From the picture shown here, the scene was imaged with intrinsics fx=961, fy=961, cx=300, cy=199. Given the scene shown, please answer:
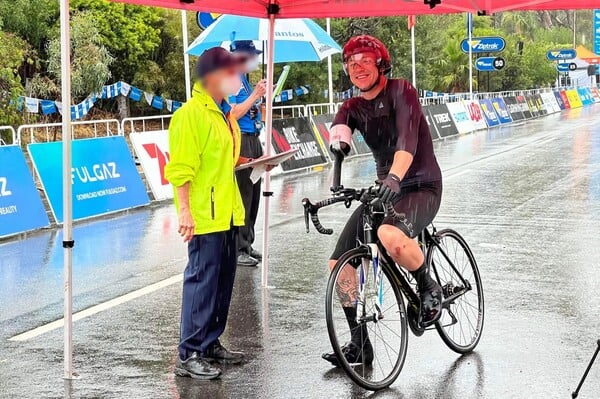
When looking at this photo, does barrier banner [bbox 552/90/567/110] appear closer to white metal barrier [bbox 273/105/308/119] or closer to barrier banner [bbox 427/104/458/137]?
white metal barrier [bbox 273/105/308/119]

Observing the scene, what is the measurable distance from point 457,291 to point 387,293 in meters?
0.62

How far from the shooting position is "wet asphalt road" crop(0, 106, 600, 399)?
18.6ft

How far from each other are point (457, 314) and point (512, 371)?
2.53 feet

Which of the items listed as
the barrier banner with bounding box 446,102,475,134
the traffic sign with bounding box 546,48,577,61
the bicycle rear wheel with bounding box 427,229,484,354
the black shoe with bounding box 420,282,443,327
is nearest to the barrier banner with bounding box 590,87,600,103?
the traffic sign with bounding box 546,48,577,61

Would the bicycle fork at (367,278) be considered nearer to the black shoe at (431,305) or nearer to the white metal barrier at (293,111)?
the black shoe at (431,305)

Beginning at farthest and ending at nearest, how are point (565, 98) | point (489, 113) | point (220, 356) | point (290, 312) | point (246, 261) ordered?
1. point (565, 98)
2. point (489, 113)
3. point (246, 261)
4. point (290, 312)
5. point (220, 356)

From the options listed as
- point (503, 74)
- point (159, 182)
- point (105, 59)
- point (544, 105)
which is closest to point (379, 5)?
point (159, 182)

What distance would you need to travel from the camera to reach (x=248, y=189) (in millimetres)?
9242

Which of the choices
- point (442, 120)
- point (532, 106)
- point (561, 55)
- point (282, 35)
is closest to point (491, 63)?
point (532, 106)

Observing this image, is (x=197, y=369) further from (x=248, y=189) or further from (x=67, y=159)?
(x=248, y=189)

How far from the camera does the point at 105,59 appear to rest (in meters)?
27.1

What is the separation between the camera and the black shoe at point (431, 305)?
576 centimetres

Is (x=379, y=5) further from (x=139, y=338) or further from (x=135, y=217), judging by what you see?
(x=135, y=217)

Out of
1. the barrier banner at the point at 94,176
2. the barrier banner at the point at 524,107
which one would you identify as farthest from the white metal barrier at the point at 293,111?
the barrier banner at the point at 524,107
